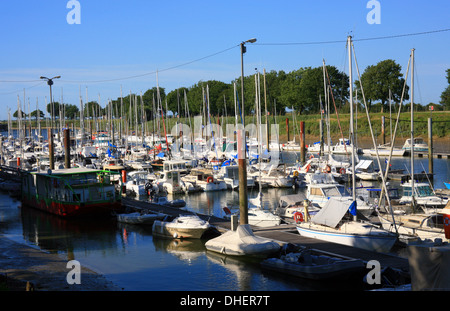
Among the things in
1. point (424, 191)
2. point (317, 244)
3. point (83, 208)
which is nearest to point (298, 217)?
point (317, 244)

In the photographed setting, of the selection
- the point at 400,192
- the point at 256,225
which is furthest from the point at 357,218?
the point at 400,192

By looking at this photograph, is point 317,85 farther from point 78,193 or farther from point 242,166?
point 242,166

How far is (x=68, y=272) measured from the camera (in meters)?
21.9

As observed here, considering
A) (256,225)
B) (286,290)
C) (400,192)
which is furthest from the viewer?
(400,192)

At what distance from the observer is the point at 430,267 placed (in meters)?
14.8

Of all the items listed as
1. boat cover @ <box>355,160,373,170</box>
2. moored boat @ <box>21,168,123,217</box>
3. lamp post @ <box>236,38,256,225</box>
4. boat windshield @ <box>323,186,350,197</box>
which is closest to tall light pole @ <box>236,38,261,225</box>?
lamp post @ <box>236,38,256,225</box>

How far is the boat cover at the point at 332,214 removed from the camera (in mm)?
25688

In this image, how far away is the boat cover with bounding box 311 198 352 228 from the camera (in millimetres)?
25688

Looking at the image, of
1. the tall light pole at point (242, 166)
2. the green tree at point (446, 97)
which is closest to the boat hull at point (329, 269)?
the tall light pole at point (242, 166)

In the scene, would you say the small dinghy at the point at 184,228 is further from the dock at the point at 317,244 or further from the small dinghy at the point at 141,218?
the small dinghy at the point at 141,218

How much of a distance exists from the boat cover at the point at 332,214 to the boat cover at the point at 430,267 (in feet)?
34.2

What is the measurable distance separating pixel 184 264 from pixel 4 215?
68.8 ft

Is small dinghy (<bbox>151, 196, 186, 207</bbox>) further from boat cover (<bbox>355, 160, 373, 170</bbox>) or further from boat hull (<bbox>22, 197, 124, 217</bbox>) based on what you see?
boat cover (<bbox>355, 160, 373, 170</bbox>)
